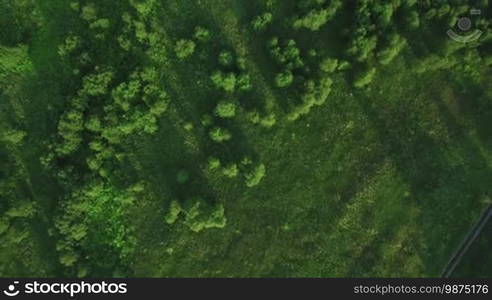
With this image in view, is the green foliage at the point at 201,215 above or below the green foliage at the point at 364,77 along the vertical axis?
below

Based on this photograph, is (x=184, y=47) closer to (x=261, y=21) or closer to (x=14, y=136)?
(x=261, y=21)

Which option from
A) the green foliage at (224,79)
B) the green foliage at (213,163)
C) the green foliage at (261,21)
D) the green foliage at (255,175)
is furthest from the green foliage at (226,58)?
the green foliage at (255,175)

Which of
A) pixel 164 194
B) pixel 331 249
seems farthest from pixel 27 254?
pixel 331 249

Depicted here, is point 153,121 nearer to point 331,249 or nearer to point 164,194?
point 164,194

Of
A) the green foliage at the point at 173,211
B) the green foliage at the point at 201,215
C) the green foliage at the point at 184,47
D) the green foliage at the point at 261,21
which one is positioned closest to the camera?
the green foliage at the point at 201,215

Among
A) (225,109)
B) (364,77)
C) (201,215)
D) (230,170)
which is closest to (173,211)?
(201,215)

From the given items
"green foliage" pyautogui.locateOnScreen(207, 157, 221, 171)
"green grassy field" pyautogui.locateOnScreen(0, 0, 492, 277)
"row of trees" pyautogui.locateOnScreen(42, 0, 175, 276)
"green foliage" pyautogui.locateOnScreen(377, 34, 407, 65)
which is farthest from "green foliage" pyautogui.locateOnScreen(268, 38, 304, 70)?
"green foliage" pyautogui.locateOnScreen(207, 157, 221, 171)

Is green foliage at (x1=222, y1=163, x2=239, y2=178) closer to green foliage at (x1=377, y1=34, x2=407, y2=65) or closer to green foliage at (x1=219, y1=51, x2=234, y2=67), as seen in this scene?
green foliage at (x1=219, y1=51, x2=234, y2=67)

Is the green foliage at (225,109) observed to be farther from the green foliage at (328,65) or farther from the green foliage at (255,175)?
the green foliage at (328,65)
